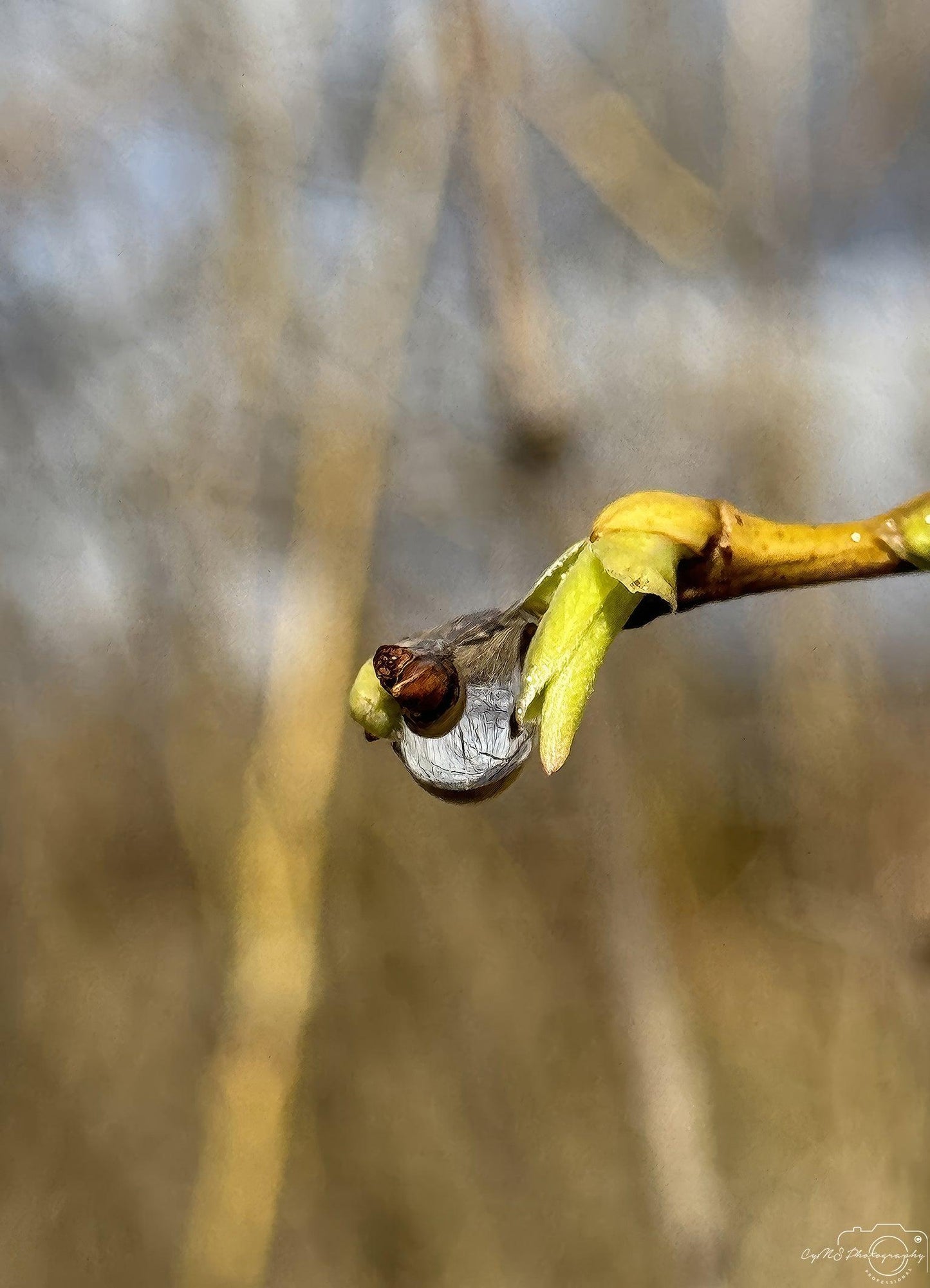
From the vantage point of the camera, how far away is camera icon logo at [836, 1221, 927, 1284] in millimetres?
530

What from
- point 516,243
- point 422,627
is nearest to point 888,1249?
point 422,627

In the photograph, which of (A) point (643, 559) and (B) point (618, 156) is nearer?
(A) point (643, 559)

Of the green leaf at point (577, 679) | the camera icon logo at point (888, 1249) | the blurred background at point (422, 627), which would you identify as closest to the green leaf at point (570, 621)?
the green leaf at point (577, 679)

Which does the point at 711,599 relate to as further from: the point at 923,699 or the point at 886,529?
the point at 923,699

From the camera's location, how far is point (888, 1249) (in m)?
0.53

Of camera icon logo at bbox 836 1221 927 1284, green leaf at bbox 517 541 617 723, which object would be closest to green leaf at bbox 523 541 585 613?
green leaf at bbox 517 541 617 723

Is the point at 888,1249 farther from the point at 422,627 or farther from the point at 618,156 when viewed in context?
the point at 618,156

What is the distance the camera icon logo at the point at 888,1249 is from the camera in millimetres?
530

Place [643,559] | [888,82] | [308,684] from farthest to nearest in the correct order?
[308,684], [888,82], [643,559]

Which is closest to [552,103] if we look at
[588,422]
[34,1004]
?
[588,422]

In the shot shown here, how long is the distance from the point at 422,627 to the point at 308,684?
0.28ft

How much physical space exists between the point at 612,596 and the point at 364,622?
0.37 meters

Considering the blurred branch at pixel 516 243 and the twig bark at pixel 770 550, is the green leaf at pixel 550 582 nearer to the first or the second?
the twig bark at pixel 770 550

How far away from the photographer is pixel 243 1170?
1.96ft
